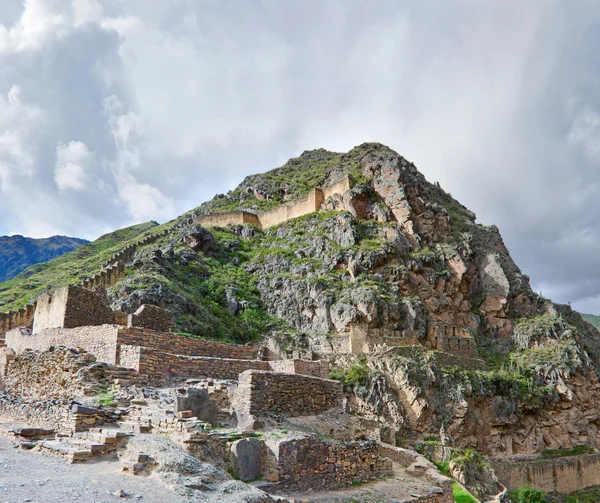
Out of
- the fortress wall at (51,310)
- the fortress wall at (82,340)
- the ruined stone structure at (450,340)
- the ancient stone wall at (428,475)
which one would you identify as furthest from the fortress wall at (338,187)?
the fortress wall at (82,340)

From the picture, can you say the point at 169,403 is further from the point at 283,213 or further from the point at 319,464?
the point at 283,213

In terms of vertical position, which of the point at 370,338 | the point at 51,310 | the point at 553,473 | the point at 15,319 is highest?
the point at 15,319

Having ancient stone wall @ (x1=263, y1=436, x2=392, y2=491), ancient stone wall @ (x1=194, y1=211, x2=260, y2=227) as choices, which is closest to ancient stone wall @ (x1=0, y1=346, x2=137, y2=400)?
ancient stone wall @ (x1=263, y1=436, x2=392, y2=491)

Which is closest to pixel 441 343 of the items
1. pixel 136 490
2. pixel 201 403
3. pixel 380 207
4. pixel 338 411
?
pixel 380 207

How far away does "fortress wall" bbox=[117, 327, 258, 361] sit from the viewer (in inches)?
497

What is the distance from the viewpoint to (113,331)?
12.6 metres

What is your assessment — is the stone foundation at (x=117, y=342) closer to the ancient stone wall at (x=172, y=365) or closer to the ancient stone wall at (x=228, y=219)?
the ancient stone wall at (x=172, y=365)

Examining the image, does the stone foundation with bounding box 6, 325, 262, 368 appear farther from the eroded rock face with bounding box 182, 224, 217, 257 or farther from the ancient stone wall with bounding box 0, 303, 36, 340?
the eroded rock face with bounding box 182, 224, 217, 257

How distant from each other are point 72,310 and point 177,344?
387 centimetres

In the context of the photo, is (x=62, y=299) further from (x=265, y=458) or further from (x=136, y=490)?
(x=136, y=490)

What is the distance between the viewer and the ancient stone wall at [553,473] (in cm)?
3234

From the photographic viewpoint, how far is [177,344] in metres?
13.9

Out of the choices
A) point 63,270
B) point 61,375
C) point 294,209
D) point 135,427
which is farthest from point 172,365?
point 63,270

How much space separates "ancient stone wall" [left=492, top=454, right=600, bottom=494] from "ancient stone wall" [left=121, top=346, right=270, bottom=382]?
2490cm
